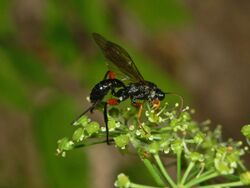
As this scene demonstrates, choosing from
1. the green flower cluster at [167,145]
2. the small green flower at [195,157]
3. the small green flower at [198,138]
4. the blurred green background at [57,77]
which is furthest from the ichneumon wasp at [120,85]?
the blurred green background at [57,77]

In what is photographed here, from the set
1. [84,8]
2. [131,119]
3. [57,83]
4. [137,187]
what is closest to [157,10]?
[84,8]

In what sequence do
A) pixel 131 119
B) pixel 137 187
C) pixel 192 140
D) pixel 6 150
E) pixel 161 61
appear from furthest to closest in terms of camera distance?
pixel 161 61, pixel 6 150, pixel 131 119, pixel 192 140, pixel 137 187

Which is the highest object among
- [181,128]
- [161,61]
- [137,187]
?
[161,61]

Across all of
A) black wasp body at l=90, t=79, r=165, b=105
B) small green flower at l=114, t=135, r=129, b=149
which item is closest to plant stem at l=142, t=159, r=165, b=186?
small green flower at l=114, t=135, r=129, b=149

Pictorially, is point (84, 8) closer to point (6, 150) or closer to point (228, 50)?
point (6, 150)

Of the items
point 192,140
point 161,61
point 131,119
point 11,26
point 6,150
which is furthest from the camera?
point 161,61

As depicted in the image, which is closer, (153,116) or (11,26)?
(153,116)

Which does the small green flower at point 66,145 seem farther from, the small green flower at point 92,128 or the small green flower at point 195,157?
the small green flower at point 195,157
